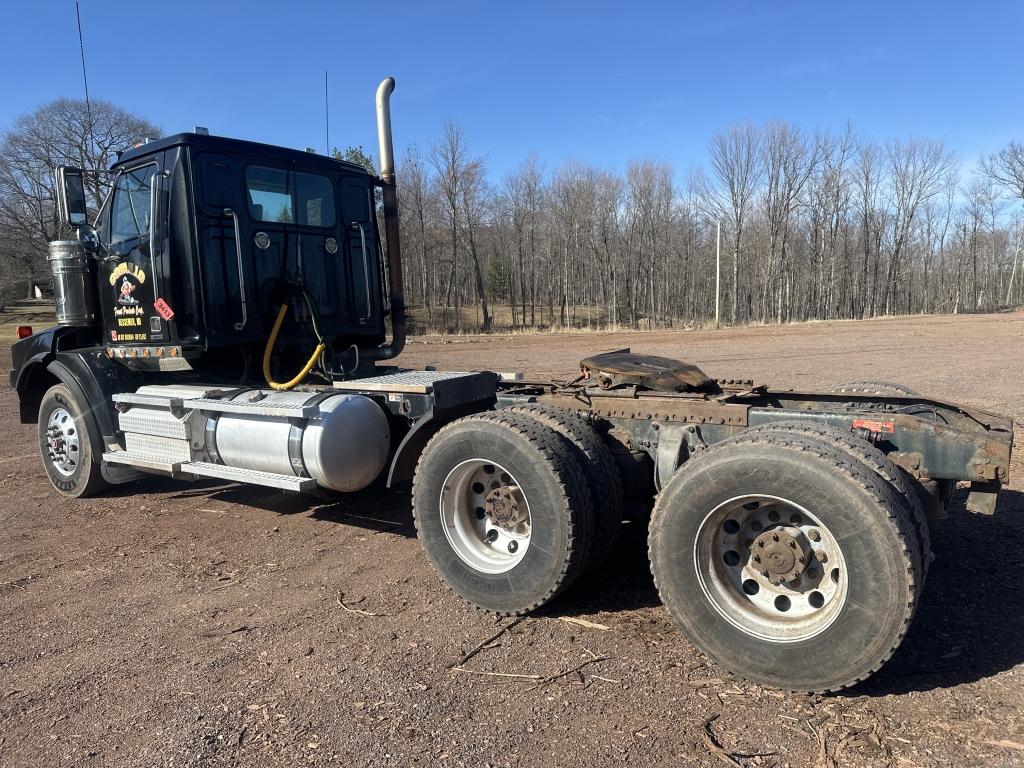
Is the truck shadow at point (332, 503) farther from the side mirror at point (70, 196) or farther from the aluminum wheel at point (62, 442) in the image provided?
the side mirror at point (70, 196)

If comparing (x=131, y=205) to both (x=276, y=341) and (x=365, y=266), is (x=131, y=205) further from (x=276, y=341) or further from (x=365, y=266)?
(x=365, y=266)

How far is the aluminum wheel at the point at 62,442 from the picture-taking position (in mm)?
6484

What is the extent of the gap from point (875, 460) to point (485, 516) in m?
2.13

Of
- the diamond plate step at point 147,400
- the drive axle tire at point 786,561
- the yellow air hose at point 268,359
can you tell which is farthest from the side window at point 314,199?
the drive axle tire at point 786,561

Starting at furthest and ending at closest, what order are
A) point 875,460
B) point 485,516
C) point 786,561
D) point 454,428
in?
point 485,516 → point 454,428 → point 786,561 → point 875,460

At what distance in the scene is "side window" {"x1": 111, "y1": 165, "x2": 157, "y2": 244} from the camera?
5653 millimetres

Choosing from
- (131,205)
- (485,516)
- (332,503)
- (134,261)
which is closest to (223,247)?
(134,261)

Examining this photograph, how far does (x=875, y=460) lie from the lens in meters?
2.95

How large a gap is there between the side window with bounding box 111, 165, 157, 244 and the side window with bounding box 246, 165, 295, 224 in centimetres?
74

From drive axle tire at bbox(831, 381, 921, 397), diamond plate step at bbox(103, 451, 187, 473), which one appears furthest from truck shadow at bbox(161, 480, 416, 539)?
drive axle tire at bbox(831, 381, 921, 397)

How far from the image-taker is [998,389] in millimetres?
11219

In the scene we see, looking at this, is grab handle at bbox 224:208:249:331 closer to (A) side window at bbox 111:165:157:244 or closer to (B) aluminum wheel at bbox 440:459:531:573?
(A) side window at bbox 111:165:157:244

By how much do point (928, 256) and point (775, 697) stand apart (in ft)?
257

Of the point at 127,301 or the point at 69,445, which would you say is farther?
the point at 69,445
